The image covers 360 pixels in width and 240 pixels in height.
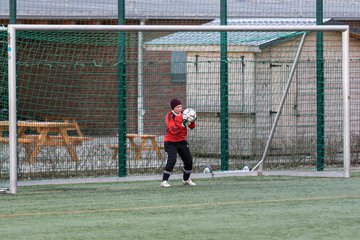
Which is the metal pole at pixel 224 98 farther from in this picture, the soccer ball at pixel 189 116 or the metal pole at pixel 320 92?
the soccer ball at pixel 189 116

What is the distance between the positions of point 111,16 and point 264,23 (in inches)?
126

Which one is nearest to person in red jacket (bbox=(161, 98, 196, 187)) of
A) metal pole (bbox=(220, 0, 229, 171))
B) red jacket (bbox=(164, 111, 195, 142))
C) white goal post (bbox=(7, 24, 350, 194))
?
red jacket (bbox=(164, 111, 195, 142))

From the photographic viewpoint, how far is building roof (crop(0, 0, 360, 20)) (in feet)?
58.7

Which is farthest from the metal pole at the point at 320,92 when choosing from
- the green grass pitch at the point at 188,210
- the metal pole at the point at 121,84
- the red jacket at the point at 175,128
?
the red jacket at the point at 175,128

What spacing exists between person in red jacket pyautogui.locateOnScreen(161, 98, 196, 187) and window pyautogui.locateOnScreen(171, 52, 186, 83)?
2370 millimetres

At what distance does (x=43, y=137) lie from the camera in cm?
1526

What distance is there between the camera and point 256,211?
35.0ft

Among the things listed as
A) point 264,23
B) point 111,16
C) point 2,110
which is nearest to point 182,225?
point 2,110

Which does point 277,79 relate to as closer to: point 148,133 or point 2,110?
point 148,133

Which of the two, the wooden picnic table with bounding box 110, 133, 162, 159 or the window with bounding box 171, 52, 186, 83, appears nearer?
the wooden picnic table with bounding box 110, 133, 162, 159

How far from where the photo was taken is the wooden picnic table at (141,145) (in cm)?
1564

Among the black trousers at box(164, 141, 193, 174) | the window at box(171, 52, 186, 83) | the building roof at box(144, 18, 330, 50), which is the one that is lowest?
the black trousers at box(164, 141, 193, 174)

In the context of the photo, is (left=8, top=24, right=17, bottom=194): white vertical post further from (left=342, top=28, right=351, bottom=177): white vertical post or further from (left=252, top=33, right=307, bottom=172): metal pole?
(left=342, top=28, right=351, bottom=177): white vertical post

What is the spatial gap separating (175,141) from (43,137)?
95.0 inches
